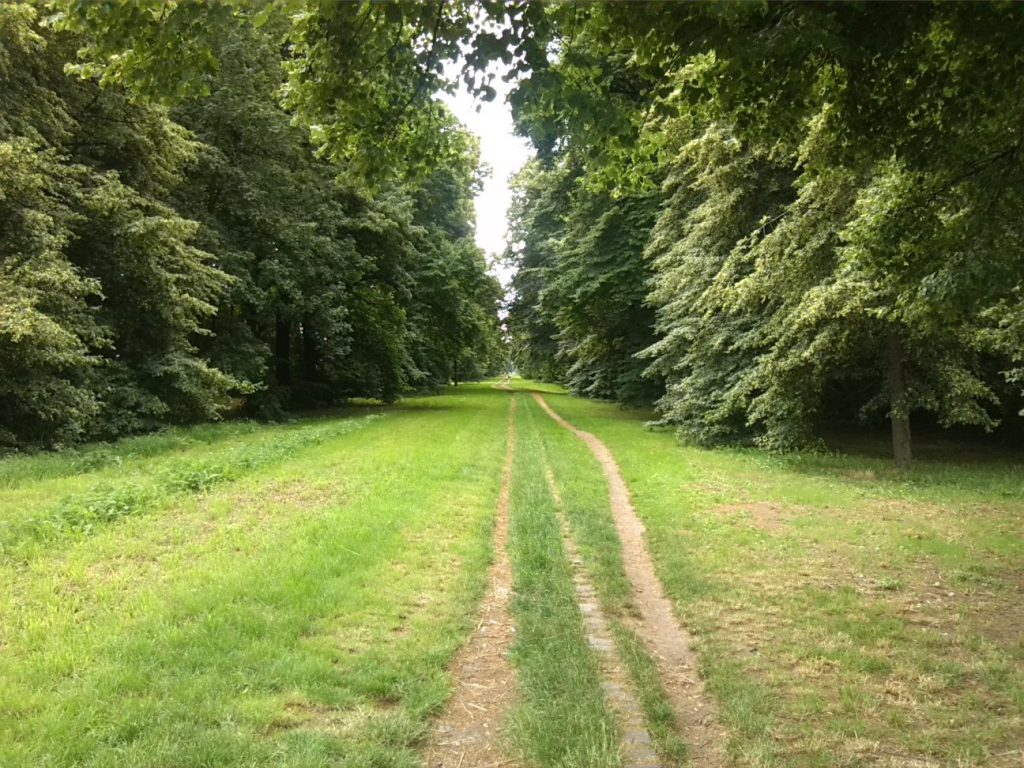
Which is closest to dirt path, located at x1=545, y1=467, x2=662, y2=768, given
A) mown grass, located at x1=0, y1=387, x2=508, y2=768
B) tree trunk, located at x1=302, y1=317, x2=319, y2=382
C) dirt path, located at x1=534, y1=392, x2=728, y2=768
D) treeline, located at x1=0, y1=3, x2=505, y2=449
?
dirt path, located at x1=534, y1=392, x2=728, y2=768

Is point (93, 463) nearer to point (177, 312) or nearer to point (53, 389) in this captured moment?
point (53, 389)

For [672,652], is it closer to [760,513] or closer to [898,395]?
[760,513]

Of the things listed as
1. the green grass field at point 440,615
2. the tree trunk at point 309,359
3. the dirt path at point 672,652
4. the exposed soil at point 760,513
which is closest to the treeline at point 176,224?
the tree trunk at point 309,359

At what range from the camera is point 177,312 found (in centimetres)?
1688

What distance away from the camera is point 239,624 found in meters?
5.12

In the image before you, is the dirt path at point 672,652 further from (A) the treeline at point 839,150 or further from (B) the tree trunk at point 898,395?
(B) the tree trunk at point 898,395

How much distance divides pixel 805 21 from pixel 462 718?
516 centimetres

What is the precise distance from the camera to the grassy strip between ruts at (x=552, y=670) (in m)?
3.71

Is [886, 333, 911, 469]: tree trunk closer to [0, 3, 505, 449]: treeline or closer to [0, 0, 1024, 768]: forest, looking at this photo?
[0, 0, 1024, 768]: forest

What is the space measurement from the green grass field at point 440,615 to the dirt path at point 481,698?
0.39 ft

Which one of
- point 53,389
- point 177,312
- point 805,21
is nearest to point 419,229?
point 177,312

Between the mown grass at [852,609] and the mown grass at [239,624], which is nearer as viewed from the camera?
the mown grass at [239,624]

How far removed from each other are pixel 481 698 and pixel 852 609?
3.47 m

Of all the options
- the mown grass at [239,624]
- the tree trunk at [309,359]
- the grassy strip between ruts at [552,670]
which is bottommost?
the grassy strip between ruts at [552,670]
